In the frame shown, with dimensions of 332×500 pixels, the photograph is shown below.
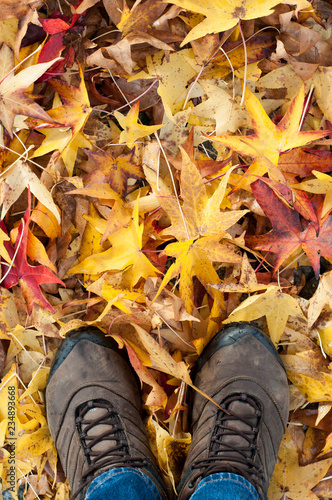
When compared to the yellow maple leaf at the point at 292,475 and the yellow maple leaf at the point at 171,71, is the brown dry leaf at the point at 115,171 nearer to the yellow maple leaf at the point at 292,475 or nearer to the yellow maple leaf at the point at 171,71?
the yellow maple leaf at the point at 171,71

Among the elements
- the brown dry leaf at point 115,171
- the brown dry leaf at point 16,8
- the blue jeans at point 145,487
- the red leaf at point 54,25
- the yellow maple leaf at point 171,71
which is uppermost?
the brown dry leaf at point 16,8

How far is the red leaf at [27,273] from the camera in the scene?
975 mm

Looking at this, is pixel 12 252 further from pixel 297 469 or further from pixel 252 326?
pixel 297 469

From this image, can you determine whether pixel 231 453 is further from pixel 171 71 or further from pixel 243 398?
pixel 171 71

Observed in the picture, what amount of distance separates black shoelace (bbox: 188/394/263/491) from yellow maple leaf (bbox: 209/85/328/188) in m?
0.69

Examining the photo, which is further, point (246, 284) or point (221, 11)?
point (246, 284)

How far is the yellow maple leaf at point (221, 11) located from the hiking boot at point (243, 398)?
30.4 inches

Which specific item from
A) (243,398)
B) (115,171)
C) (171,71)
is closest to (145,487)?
(243,398)

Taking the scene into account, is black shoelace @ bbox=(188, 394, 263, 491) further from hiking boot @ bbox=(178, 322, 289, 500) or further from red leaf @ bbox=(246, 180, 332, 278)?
red leaf @ bbox=(246, 180, 332, 278)

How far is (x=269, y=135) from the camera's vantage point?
0.87m

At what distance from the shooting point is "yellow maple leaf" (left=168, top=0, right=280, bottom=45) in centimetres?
82

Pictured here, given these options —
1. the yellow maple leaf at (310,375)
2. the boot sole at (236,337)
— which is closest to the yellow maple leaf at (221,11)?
the boot sole at (236,337)

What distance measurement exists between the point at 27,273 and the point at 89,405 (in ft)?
1.43

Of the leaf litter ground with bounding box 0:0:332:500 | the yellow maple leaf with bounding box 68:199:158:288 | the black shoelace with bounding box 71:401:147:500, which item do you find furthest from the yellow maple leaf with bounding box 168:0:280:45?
the black shoelace with bounding box 71:401:147:500
